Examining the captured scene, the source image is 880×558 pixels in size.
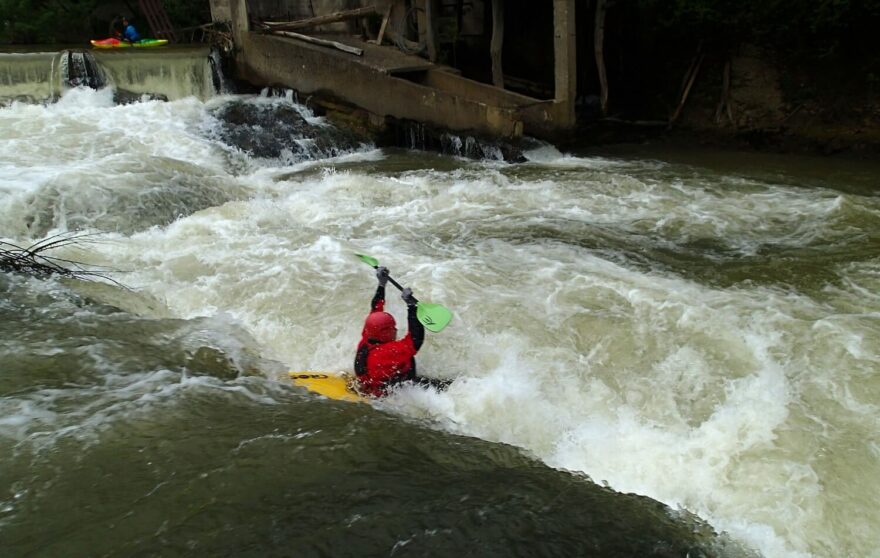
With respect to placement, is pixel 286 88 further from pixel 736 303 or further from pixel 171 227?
pixel 736 303

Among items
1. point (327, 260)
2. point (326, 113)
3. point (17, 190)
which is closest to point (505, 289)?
point (327, 260)

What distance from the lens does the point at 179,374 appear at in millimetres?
4246

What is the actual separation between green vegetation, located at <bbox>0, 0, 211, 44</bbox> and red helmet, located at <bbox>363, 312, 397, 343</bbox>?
52.8 feet

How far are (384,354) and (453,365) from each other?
75 cm

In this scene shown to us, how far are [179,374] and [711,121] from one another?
33.7ft

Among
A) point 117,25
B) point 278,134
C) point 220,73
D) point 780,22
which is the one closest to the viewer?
point 780,22

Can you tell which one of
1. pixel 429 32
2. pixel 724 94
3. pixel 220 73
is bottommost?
pixel 724 94

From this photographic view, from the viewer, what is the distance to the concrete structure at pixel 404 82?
10.6 meters

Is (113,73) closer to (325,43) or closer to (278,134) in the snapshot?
(278,134)

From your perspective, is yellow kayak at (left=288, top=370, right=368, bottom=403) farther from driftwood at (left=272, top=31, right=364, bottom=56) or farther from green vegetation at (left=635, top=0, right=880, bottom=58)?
green vegetation at (left=635, top=0, right=880, bottom=58)

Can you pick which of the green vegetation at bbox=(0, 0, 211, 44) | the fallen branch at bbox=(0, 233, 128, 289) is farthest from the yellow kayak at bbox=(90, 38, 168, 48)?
the fallen branch at bbox=(0, 233, 128, 289)

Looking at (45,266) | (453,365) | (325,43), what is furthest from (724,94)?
(45,266)

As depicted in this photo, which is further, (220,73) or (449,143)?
(220,73)

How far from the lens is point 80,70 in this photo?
11617 mm
